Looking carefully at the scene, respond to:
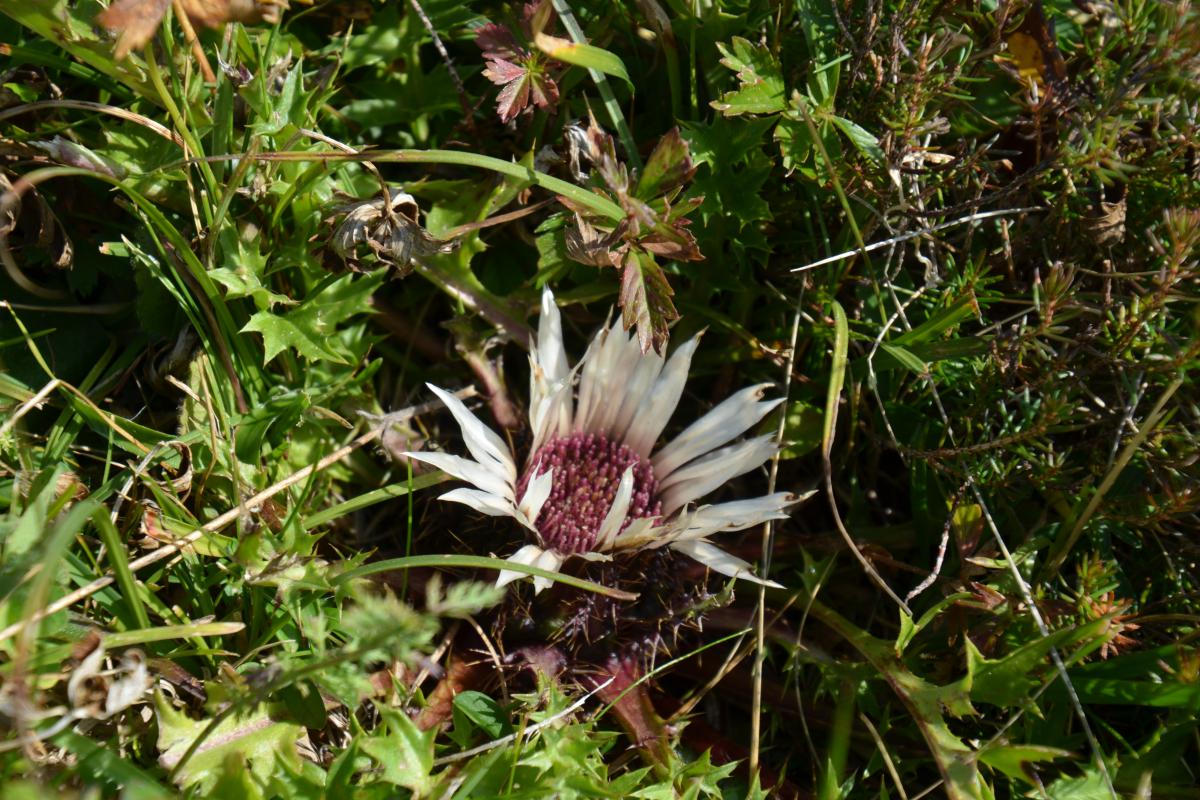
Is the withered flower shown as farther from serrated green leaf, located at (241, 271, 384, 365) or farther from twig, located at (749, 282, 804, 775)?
twig, located at (749, 282, 804, 775)

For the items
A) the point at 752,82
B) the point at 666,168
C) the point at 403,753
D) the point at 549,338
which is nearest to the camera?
the point at 403,753

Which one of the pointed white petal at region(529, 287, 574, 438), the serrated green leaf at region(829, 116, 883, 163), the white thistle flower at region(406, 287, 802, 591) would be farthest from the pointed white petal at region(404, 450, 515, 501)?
the serrated green leaf at region(829, 116, 883, 163)

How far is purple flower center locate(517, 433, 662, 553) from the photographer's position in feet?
6.07

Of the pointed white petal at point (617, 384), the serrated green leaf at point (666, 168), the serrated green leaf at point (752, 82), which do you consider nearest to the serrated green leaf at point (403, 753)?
the pointed white petal at point (617, 384)

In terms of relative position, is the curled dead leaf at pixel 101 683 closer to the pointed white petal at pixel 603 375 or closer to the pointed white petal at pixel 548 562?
the pointed white petal at pixel 548 562

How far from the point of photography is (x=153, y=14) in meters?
1.30

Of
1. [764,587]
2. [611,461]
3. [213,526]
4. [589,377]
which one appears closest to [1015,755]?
[764,587]

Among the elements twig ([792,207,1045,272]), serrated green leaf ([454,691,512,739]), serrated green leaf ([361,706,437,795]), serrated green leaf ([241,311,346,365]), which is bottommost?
serrated green leaf ([454,691,512,739])

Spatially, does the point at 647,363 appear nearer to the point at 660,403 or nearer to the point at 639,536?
the point at 660,403

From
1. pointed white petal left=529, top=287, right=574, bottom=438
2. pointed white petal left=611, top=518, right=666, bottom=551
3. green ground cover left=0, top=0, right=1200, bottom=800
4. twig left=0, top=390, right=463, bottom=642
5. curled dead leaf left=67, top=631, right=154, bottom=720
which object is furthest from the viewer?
pointed white petal left=529, top=287, right=574, bottom=438

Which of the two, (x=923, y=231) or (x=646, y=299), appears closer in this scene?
(x=646, y=299)

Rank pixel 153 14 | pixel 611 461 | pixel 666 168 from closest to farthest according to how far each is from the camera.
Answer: pixel 153 14 → pixel 666 168 → pixel 611 461

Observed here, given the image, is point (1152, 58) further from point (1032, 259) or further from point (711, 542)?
point (711, 542)

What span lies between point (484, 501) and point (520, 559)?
0.40ft
